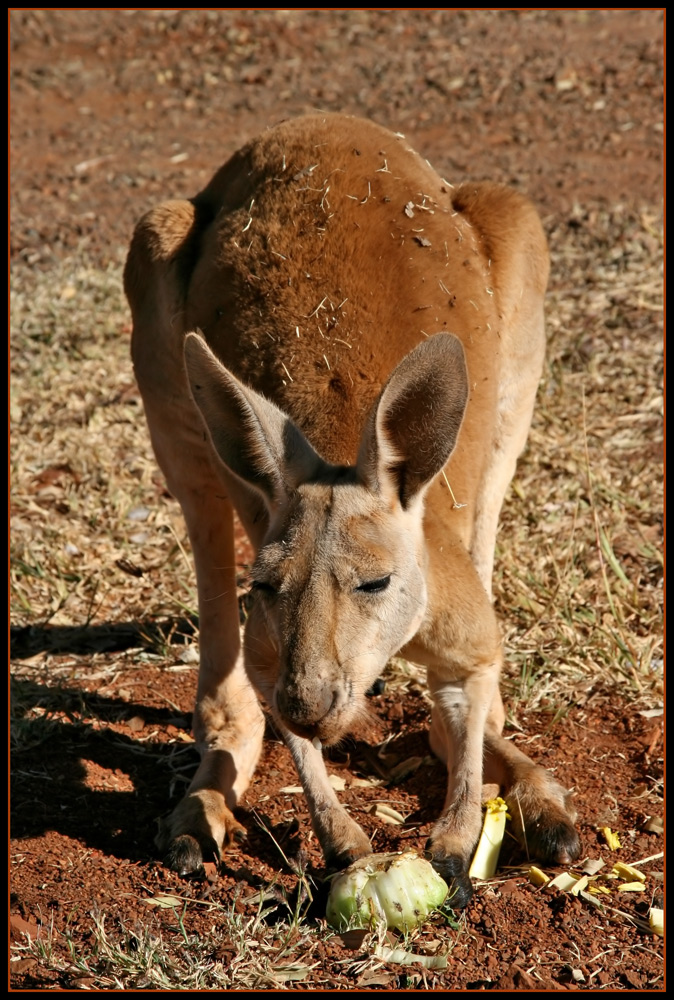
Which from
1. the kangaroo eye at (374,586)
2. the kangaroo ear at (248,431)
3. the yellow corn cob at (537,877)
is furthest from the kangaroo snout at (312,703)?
the yellow corn cob at (537,877)

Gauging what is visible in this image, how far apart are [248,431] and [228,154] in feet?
23.5

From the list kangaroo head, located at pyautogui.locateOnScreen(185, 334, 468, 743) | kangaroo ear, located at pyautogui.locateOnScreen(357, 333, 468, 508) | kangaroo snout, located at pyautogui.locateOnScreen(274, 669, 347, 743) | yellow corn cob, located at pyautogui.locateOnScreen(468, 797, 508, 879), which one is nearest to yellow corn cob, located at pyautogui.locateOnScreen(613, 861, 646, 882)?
yellow corn cob, located at pyautogui.locateOnScreen(468, 797, 508, 879)

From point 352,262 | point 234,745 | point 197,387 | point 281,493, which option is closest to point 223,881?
point 234,745

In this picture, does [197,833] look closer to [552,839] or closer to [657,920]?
[552,839]

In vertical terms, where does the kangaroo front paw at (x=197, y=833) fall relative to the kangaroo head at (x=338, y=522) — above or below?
below

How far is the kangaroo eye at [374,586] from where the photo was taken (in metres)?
2.95

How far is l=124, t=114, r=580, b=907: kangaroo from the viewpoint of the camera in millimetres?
2979

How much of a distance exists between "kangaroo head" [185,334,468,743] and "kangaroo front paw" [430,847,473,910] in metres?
0.59

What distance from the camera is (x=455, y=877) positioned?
327 cm

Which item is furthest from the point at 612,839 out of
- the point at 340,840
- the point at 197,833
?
the point at 197,833

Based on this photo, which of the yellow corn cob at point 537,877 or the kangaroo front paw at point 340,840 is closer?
the kangaroo front paw at point 340,840

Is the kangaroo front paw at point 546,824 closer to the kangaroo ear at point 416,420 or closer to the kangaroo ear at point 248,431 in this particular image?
the kangaroo ear at point 416,420

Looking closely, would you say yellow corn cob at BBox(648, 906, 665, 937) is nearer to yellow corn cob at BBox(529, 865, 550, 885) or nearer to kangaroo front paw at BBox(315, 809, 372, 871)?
yellow corn cob at BBox(529, 865, 550, 885)

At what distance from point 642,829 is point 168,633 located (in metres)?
2.15
